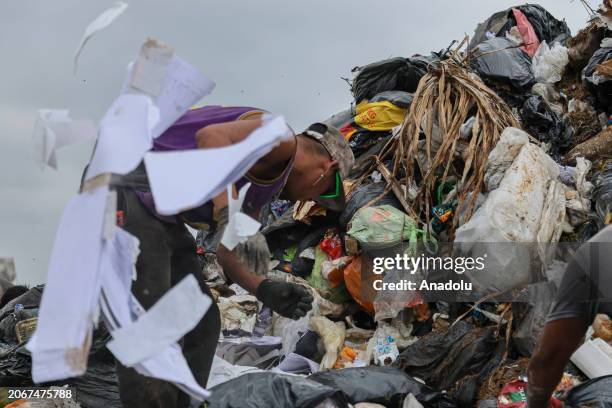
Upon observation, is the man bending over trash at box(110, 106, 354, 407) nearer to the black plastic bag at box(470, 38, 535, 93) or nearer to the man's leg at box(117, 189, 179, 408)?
the man's leg at box(117, 189, 179, 408)

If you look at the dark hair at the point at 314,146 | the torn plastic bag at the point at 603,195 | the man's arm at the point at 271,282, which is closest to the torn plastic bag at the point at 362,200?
the torn plastic bag at the point at 603,195

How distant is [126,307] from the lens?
150cm

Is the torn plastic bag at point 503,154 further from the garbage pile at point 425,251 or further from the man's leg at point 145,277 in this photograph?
the man's leg at point 145,277

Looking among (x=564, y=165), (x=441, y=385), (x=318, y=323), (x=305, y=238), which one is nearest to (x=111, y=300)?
(x=441, y=385)

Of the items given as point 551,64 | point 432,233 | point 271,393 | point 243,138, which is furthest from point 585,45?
point 243,138

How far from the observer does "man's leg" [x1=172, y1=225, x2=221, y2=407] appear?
8.07 ft

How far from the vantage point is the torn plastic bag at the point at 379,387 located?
9.93ft

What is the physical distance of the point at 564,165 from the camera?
4672 millimetres

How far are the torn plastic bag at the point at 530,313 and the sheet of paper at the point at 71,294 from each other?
2.56 meters

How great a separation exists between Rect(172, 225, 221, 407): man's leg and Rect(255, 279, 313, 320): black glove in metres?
0.23

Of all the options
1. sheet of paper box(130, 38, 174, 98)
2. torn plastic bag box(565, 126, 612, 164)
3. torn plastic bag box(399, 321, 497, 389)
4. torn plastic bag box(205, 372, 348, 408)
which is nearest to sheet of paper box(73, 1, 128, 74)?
sheet of paper box(130, 38, 174, 98)

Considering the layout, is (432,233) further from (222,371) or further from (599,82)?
(599,82)

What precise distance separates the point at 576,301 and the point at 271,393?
120 centimetres

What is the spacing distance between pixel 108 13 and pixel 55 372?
795 millimetres
